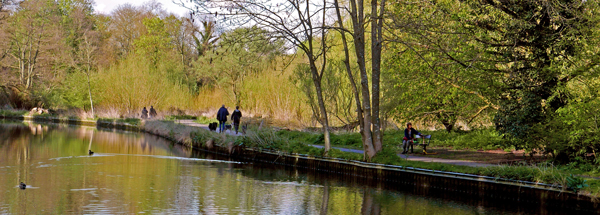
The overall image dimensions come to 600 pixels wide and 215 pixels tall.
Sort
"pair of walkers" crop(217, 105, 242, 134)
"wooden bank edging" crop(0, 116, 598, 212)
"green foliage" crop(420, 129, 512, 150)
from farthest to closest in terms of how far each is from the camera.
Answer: "pair of walkers" crop(217, 105, 242, 134) < "green foliage" crop(420, 129, 512, 150) < "wooden bank edging" crop(0, 116, 598, 212)

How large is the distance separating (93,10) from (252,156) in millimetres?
63895

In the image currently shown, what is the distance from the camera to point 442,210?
560 inches

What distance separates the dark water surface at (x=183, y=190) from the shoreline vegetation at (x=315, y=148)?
1068 mm

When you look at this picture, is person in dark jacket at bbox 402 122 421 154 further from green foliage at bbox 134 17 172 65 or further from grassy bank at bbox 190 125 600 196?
green foliage at bbox 134 17 172 65

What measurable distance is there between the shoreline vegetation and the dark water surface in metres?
1.07

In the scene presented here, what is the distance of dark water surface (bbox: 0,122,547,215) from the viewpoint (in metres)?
13.9

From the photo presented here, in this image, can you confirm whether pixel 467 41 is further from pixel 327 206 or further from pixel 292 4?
pixel 327 206

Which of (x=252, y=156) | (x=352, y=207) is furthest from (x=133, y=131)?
(x=352, y=207)

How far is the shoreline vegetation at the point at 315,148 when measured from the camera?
14169 mm

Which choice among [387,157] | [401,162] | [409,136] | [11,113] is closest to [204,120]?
[11,113]

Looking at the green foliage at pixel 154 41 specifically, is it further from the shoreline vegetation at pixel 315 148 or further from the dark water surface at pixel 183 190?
the dark water surface at pixel 183 190

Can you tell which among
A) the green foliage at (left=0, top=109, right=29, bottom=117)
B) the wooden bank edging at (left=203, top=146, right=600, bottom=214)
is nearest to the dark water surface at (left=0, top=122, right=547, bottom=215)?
the wooden bank edging at (left=203, top=146, right=600, bottom=214)

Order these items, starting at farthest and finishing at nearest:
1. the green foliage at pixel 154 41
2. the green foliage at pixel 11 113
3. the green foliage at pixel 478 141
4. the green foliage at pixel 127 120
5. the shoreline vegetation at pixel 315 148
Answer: the green foliage at pixel 154 41 < the green foliage at pixel 11 113 < the green foliage at pixel 127 120 < the green foliage at pixel 478 141 < the shoreline vegetation at pixel 315 148

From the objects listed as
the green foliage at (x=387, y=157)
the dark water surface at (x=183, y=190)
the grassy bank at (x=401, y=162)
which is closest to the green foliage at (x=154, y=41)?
the grassy bank at (x=401, y=162)
